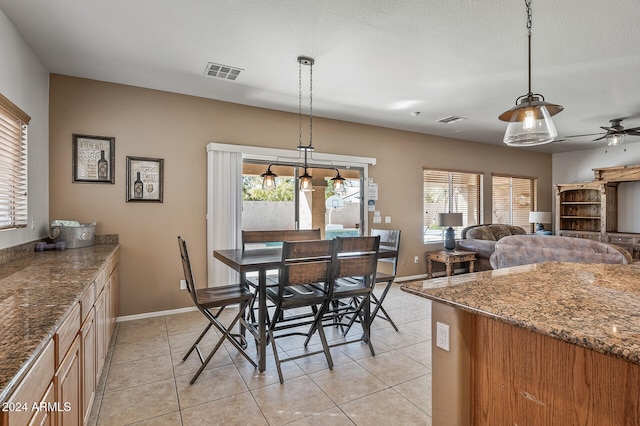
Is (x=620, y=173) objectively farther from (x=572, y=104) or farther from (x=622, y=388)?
(x=622, y=388)

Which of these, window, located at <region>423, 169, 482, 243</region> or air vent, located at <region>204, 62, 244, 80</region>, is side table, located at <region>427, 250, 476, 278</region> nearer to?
window, located at <region>423, 169, 482, 243</region>

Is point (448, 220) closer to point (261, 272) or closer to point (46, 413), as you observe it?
point (261, 272)

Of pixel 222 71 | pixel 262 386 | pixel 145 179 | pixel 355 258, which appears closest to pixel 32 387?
pixel 262 386

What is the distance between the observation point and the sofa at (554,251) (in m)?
3.49

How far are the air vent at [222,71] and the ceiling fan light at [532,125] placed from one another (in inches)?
101

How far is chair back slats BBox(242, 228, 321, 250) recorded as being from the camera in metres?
3.76

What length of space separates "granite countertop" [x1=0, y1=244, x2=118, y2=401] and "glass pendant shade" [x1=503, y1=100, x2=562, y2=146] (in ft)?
7.26

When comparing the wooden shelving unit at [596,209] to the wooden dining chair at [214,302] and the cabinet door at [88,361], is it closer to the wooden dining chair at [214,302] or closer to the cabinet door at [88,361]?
the wooden dining chair at [214,302]

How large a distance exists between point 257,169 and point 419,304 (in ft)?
9.34

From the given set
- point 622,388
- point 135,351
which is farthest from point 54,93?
point 622,388

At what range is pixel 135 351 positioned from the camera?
292cm

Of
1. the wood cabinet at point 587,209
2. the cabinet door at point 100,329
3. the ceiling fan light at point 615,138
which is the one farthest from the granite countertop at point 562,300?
the wood cabinet at point 587,209

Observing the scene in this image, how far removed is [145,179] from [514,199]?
7.40 metres

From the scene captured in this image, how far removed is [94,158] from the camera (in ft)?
11.7
